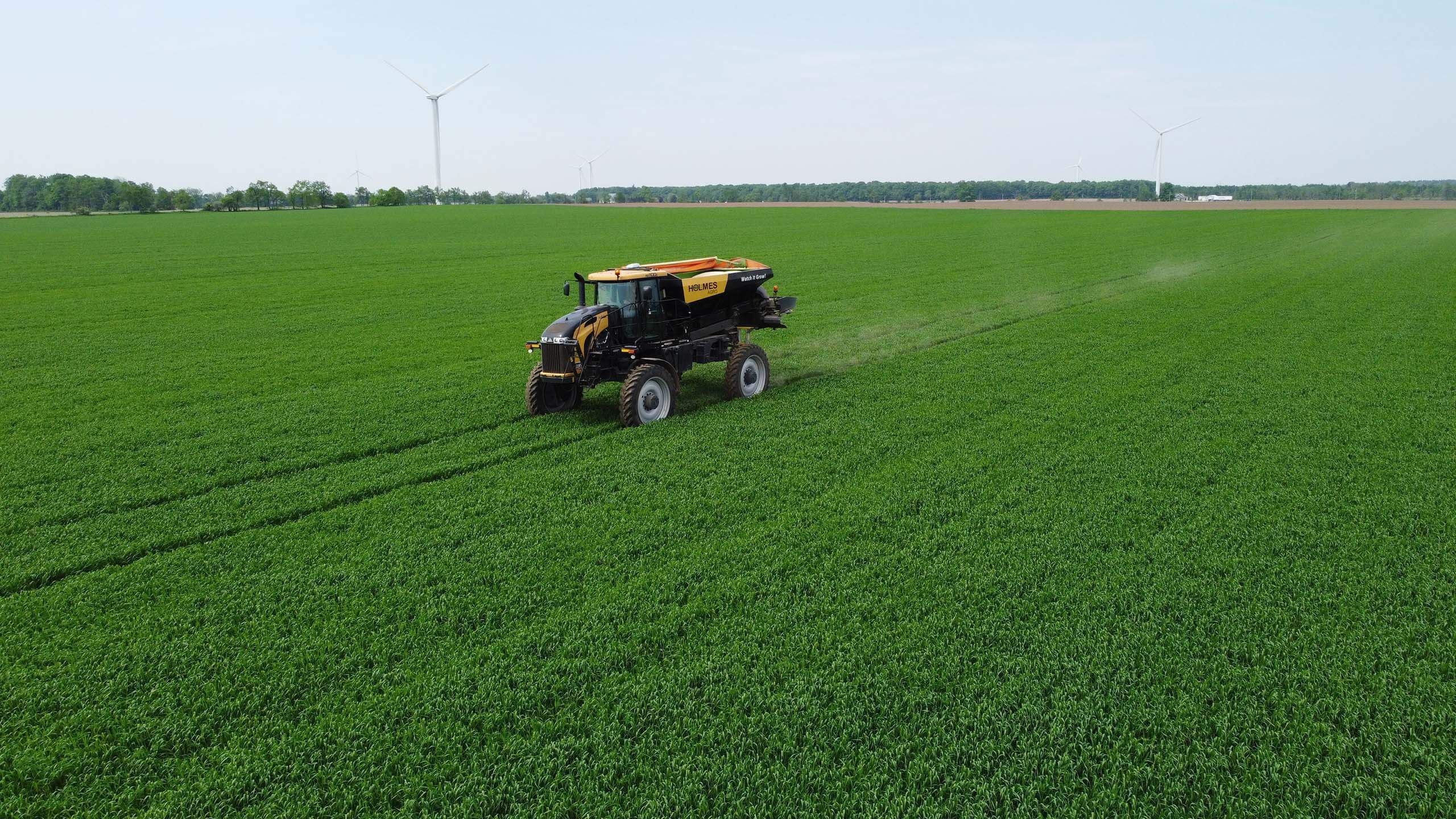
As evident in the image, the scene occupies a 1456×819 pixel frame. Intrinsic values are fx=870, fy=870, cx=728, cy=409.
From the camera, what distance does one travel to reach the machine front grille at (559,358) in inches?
412

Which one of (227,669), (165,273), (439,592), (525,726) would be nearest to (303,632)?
(227,669)

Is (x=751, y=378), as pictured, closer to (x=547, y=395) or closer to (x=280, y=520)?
(x=547, y=395)

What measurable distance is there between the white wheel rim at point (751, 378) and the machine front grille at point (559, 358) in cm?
Answer: 254

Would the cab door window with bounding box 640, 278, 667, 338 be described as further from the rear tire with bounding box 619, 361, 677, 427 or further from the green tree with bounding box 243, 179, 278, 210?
the green tree with bounding box 243, 179, 278, 210

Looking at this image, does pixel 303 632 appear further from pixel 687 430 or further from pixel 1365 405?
pixel 1365 405

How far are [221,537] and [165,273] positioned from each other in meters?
27.3

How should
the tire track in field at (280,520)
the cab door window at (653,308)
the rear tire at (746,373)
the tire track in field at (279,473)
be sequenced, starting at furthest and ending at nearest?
1. the rear tire at (746,373)
2. the cab door window at (653,308)
3. the tire track in field at (279,473)
4. the tire track in field at (280,520)

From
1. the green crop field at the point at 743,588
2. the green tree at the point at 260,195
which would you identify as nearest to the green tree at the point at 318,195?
the green tree at the point at 260,195

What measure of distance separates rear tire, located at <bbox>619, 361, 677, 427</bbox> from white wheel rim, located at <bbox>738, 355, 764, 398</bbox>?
1.26m

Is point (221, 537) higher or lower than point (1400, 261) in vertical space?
lower

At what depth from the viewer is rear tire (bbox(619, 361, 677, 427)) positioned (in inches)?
412

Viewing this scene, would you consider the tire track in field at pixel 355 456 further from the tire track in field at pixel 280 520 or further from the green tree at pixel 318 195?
the green tree at pixel 318 195

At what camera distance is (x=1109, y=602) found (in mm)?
6023

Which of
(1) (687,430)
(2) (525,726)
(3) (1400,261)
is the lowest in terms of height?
(2) (525,726)
